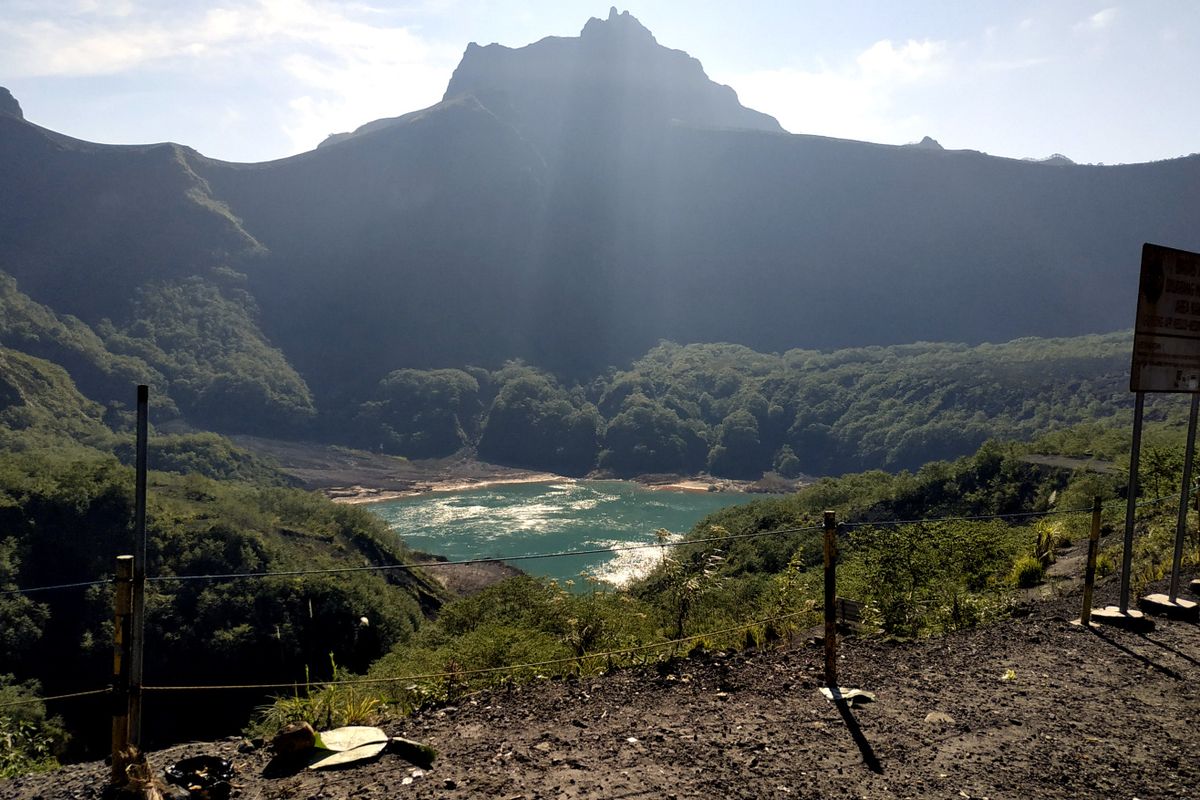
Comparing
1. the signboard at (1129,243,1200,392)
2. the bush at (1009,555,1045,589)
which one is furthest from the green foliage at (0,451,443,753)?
the signboard at (1129,243,1200,392)

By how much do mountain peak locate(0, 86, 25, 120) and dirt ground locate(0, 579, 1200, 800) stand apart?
151 m

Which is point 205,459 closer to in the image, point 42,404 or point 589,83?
point 42,404

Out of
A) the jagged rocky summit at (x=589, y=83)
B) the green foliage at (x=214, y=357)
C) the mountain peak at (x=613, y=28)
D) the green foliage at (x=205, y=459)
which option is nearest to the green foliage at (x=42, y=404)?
the green foliage at (x=205, y=459)

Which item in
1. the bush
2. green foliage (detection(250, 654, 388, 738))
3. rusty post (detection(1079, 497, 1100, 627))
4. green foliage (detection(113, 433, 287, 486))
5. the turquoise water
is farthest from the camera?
green foliage (detection(113, 433, 287, 486))

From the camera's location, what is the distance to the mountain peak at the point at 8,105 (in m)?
121

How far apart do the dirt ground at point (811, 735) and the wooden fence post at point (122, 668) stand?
1.26 feet

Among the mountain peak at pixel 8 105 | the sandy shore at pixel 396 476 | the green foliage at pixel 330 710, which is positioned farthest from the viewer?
the mountain peak at pixel 8 105

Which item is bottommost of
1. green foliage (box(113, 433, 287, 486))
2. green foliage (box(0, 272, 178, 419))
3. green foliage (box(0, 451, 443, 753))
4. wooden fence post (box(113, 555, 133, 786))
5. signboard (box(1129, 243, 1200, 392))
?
green foliage (box(113, 433, 287, 486))

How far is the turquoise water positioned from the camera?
1815 inches

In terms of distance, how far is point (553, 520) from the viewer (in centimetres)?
5894

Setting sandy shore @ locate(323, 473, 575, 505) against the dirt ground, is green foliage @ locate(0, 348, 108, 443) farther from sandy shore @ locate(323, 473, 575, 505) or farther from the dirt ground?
the dirt ground

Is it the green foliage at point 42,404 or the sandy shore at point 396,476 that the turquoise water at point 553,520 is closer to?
the sandy shore at point 396,476

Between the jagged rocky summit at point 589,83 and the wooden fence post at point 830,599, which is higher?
the jagged rocky summit at point 589,83

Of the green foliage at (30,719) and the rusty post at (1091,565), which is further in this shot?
the green foliage at (30,719)
